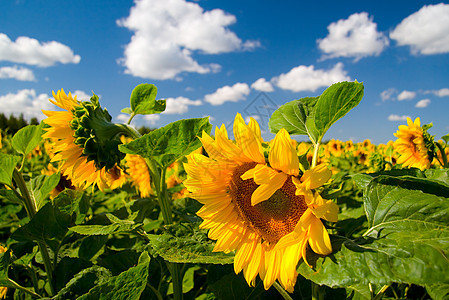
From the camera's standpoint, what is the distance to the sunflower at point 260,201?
951 mm

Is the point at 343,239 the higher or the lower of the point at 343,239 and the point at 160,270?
the higher

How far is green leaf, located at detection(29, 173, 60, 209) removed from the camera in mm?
1874

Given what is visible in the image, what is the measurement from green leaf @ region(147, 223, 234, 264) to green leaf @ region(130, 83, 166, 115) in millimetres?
600

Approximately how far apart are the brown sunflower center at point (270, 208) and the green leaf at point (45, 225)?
0.93m

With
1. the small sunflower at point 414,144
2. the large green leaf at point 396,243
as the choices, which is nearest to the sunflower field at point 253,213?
the large green leaf at point 396,243

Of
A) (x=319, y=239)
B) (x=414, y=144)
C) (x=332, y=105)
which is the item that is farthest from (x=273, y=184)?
(x=414, y=144)

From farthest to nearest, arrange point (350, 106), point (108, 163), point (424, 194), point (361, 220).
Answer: point (361, 220), point (108, 163), point (350, 106), point (424, 194)

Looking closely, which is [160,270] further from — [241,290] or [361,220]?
[361,220]

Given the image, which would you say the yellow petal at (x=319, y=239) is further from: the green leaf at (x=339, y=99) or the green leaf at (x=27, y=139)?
the green leaf at (x=27, y=139)

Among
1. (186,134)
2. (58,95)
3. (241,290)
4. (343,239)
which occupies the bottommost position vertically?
(241,290)

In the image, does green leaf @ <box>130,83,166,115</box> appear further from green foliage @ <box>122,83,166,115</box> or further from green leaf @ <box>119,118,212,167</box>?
green leaf @ <box>119,118,212,167</box>

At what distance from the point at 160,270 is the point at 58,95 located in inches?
39.2

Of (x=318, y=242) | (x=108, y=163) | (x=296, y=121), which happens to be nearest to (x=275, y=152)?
(x=318, y=242)

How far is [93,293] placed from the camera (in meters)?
0.91
